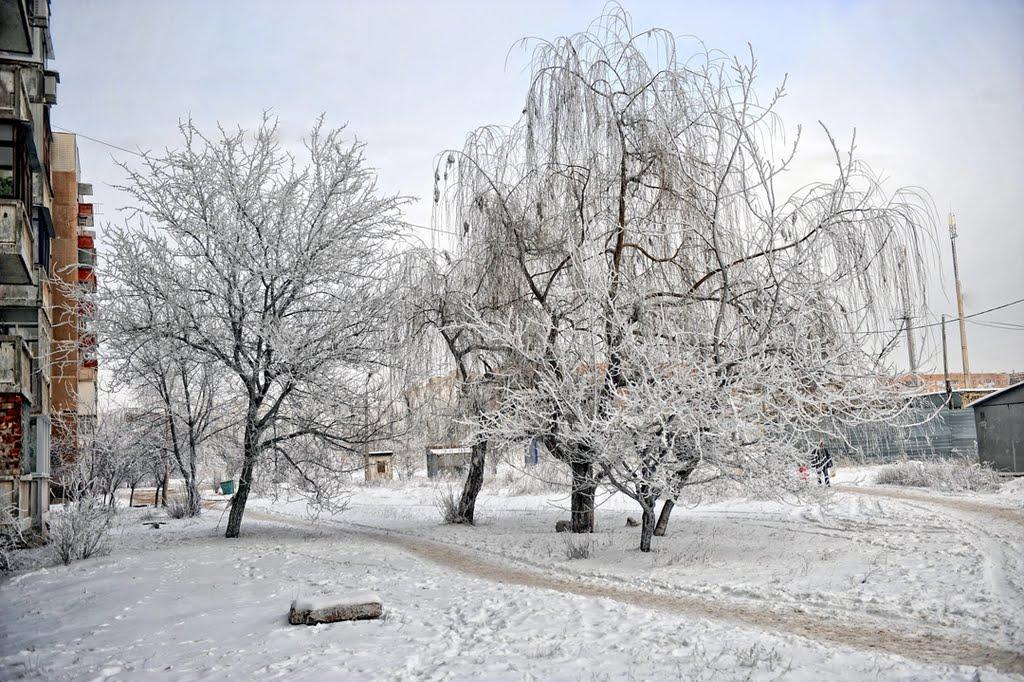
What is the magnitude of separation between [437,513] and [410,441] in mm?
4388

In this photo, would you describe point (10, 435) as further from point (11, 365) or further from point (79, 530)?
point (79, 530)

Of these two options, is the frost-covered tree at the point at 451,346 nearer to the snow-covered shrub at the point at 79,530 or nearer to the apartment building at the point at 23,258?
the snow-covered shrub at the point at 79,530

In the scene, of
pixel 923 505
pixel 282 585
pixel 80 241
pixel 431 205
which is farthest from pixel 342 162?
pixel 80 241

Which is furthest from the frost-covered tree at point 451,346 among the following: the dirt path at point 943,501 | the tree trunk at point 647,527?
the dirt path at point 943,501

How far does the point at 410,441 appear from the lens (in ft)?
55.3

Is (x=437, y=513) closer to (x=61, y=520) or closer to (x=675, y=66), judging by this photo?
(x=61, y=520)

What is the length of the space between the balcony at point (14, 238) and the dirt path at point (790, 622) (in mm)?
9049

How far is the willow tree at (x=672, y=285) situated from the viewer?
10.3 meters

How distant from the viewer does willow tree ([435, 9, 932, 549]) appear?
33.9 ft

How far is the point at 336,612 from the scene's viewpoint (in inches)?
297

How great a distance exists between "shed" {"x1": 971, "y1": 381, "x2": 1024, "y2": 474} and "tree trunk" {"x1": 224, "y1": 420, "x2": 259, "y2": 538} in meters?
18.9

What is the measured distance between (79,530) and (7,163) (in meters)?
7.05

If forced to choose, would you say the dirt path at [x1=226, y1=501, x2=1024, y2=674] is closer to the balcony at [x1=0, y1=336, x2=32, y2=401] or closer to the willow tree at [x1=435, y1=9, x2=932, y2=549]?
the willow tree at [x1=435, y1=9, x2=932, y2=549]

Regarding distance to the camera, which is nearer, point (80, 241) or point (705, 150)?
point (705, 150)
